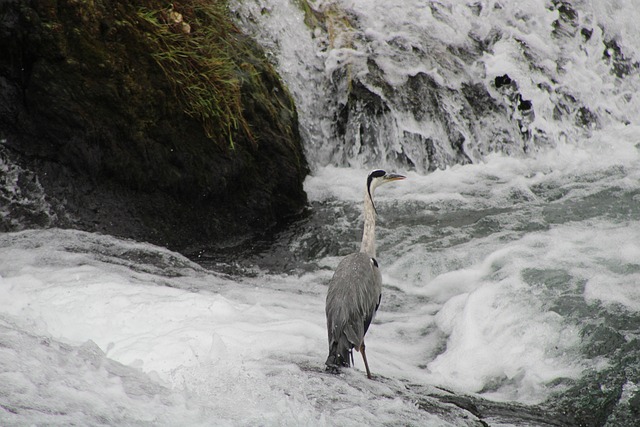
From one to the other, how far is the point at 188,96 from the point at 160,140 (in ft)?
1.53

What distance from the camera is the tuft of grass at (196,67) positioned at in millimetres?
5867

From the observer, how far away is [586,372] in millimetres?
3857

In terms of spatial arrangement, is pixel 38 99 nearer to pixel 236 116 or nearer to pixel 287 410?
pixel 236 116

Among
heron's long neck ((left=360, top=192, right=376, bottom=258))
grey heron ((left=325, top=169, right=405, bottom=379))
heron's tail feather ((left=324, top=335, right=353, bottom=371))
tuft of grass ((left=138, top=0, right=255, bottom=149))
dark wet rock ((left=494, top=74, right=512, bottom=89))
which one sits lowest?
heron's tail feather ((left=324, top=335, right=353, bottom=371))

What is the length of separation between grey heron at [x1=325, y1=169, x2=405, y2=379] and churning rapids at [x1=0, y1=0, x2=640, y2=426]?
0.15 m

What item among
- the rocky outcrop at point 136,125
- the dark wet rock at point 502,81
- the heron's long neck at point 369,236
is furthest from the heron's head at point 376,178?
the dark wet rock at point 502,81

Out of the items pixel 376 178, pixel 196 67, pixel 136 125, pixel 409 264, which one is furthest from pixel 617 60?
pixel 136 125

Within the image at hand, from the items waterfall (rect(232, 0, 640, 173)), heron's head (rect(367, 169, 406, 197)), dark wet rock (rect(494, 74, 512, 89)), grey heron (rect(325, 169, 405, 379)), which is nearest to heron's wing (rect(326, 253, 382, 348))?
grey heron (rect(325, 169, 405, 379))

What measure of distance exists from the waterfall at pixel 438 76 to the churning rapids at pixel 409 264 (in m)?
0.03

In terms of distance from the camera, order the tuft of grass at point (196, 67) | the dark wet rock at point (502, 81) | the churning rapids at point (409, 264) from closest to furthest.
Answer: the churning rapids at point (409, 264) < the tuft of grass at point (196, 67) < the dark wet rock at point (502, 81)

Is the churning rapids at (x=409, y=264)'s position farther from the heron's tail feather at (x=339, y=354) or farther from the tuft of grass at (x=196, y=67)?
the tuft of grass at (x=196, y=67)

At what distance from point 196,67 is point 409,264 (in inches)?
99.1

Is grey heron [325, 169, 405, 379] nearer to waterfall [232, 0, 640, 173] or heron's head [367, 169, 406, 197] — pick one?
heron's head [367, 169, 406, 197]

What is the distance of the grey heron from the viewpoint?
3.91 meters
